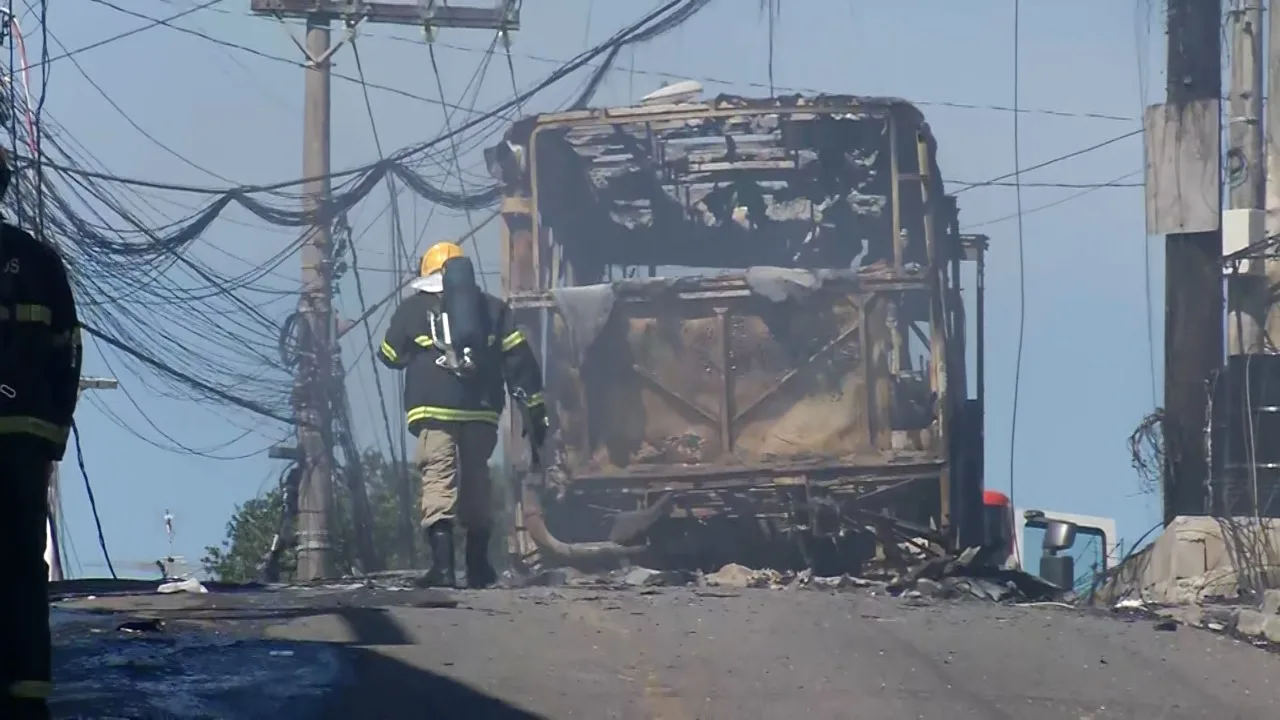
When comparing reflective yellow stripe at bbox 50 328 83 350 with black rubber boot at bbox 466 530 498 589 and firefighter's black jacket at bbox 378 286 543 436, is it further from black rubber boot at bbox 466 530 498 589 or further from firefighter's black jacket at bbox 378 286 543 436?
black rubber boot at bbox 466 530 498 589

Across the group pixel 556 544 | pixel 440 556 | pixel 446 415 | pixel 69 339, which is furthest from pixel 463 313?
pixel 69 339

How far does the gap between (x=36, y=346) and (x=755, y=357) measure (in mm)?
8105

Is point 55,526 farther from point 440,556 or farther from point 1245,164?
point 1245,164

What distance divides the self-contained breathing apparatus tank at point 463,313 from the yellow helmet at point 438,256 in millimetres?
155

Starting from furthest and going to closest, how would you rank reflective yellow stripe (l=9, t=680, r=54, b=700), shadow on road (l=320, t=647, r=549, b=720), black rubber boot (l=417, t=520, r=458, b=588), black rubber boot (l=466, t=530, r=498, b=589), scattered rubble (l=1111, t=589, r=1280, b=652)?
black rubber boot (l=466, t=530, r=498, b=589) < black rubber boot (l=417, t=520, r=458, b=588) < scattered rubble (l=1111, t=589, r=1280, b=652) < shadow on road (l=320, t=647, r=549, b=720) < reflective yellow stripe (l=9, t=680, r=54, b=700)

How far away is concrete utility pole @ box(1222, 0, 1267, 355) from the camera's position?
14.8m

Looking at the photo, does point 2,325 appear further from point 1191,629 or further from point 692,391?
point 692,391

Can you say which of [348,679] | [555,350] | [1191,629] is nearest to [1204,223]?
[555,350]

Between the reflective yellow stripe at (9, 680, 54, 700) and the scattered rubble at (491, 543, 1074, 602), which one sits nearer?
the reflective yellow stripe at (9, 680, 54, 700)

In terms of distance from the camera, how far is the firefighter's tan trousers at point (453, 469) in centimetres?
932

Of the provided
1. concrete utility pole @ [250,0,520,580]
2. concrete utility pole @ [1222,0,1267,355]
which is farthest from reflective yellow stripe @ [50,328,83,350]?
concrete utility pole @ [250,0,520,580]

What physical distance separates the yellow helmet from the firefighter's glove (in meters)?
0.86

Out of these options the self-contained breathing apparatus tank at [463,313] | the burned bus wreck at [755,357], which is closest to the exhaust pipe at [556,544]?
the burned bus wreck at [755,357]

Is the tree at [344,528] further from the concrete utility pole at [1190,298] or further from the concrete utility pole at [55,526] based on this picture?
the concrete utility pole at [1190,298]
